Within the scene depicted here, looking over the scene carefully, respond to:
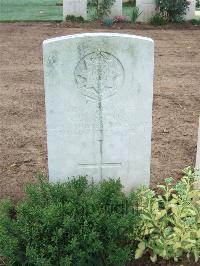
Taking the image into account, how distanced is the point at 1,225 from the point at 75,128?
0.88 m

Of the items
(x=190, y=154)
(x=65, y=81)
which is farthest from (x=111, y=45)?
(x=190, y=154)

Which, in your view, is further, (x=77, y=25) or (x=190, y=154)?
(x=77, y=25)

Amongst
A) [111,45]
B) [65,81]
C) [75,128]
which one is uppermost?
[111,45]

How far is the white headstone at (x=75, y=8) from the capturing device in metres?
14.0

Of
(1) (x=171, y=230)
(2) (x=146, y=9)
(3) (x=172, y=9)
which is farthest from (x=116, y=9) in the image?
(1) (x=171, y=230)

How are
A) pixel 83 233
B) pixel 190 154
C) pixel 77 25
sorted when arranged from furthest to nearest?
pixel 77 25
pixel 190 154
pixel 83 233

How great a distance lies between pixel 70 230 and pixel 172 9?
11.5 metres

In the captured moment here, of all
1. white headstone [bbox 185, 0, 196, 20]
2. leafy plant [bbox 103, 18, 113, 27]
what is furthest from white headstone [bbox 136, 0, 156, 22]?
leafy plant [bbox 103, 18, 113, 27]

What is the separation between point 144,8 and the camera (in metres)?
14.3

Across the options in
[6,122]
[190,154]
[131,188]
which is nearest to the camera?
[131,188]

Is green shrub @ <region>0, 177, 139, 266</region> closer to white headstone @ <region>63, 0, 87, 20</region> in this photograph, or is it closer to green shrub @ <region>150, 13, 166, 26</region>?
green shrub @ <region>150, 13, 166, 26</region>

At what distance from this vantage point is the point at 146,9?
46.8 ft

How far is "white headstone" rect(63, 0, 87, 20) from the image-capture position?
553 inches

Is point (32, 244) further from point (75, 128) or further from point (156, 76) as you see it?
point (156, 76)
